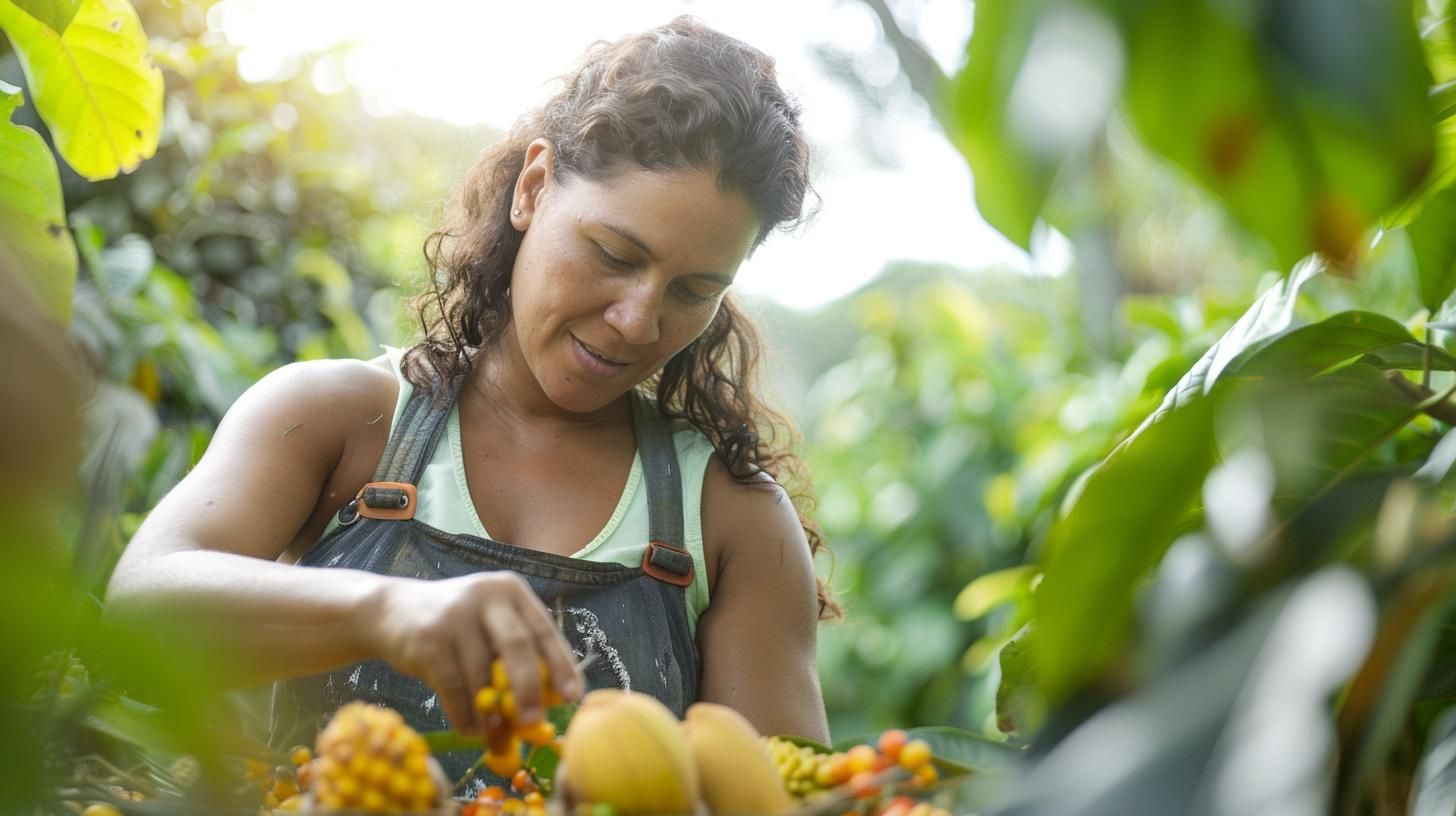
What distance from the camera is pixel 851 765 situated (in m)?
0.76

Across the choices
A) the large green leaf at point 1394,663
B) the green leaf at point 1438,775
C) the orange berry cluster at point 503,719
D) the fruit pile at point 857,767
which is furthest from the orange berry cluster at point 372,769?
the green leaf at point 1438,775

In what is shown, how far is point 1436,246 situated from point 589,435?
3.39ft

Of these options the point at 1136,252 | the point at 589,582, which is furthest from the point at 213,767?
the point at 1136,252

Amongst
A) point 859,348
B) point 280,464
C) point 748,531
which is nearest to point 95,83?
point 280,464

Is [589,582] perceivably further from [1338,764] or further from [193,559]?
[1338,764]

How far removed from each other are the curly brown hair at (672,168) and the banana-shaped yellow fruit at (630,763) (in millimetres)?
969

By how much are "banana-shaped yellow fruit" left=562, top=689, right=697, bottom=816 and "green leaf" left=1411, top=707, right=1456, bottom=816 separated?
481 millimetres

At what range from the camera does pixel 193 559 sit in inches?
43.0

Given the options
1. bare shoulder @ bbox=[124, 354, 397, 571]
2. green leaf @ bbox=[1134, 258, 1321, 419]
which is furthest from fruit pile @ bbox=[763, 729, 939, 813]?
bare shoulder @ bbox=[124, 354, 397, 571]

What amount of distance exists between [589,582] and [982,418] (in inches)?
88.6

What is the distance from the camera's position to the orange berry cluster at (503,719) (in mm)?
718

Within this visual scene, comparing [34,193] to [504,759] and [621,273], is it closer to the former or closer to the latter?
[621,273]

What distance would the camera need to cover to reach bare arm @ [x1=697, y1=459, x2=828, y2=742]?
1.62m

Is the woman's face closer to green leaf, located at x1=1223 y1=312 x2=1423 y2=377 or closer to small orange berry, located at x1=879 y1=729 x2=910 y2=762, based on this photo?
green leaf, located at x1=1223 y1=312 x2=1423 y2=377
